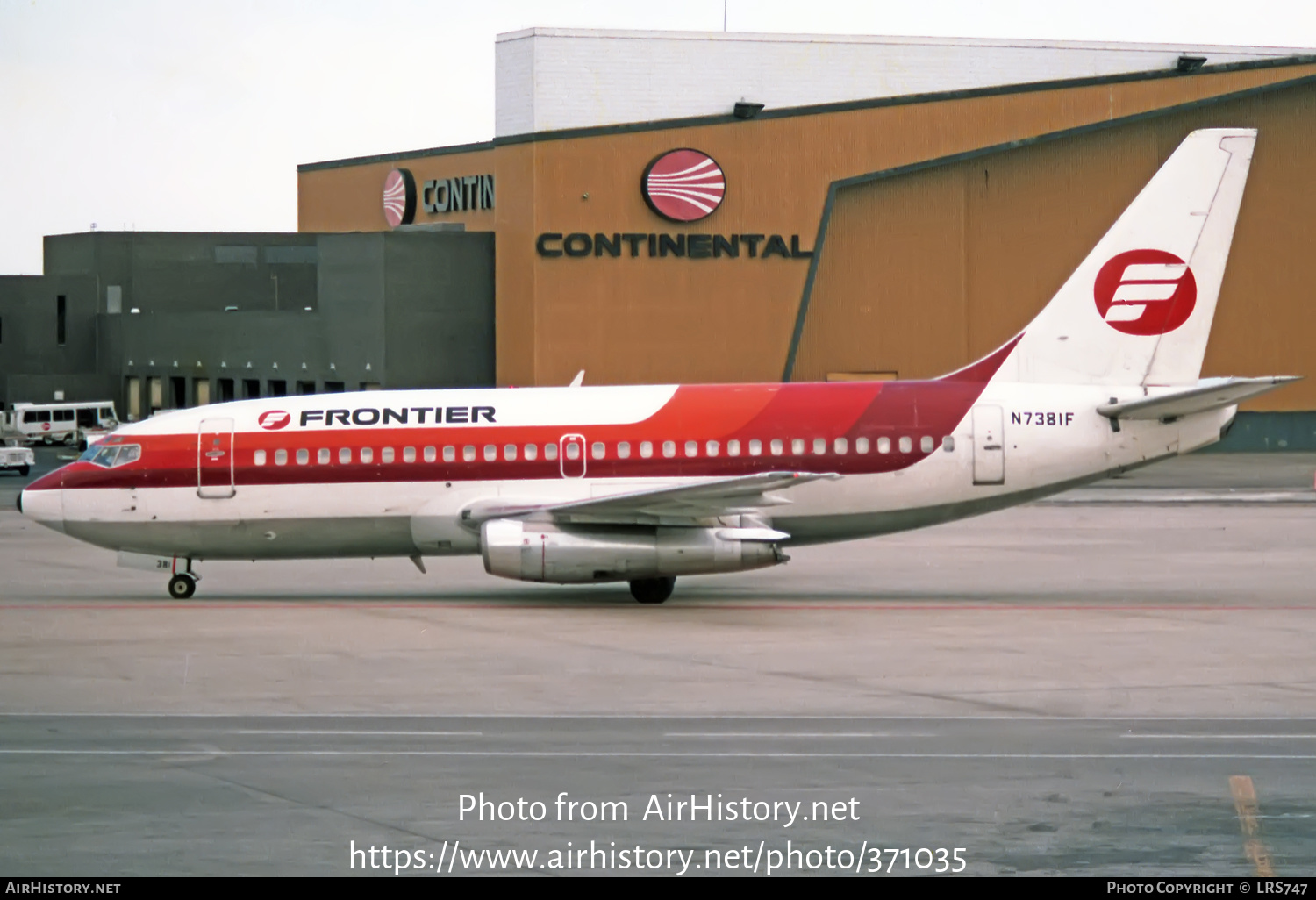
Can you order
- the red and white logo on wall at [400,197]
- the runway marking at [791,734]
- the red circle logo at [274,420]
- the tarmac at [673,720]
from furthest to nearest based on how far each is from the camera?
the red and white logo on wall at [400,197]
the red circle logo at [274,420]
the runway marking at [791,734]
the tarmac at [673,720]

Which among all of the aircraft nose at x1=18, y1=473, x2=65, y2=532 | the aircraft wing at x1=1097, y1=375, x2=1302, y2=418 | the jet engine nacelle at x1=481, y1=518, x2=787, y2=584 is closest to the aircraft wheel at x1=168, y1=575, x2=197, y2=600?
→ the aircraft nose at x1=18, y1=473, x2=65, y2=532

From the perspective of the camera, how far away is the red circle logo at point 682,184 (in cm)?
6862

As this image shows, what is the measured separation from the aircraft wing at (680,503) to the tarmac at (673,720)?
1.55 m

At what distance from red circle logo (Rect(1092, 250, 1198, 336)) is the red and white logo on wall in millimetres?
62526

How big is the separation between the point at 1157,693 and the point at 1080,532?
22.0 metres

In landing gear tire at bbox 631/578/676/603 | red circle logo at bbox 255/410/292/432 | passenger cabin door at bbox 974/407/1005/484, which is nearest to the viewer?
landing gear tire at bbox 631/578/676/603

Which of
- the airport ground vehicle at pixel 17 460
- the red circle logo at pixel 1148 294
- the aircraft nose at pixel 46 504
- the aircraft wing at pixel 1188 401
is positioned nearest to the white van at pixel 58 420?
the airport ground vehicle at pixel 17 460

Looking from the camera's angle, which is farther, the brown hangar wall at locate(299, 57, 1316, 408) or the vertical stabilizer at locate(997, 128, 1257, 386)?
the brown hangar wall at locate(299, 57, 1316, 408)

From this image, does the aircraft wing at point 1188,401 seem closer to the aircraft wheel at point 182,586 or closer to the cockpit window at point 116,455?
the aircraft wheel at point 182,586

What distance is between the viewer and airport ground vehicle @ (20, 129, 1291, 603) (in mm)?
29312

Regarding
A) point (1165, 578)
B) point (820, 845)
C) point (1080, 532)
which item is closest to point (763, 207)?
point (1080, 532)

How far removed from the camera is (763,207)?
69625mm

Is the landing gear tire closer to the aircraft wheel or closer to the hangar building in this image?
the aircraft wheel

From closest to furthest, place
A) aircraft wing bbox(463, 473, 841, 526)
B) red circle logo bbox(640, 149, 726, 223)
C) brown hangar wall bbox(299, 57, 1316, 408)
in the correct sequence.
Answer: aircraft wing bbox(463, 473, 841, 526) < red circle logo bbox(640, 149, 726, 223) < brown hangar wall bbox(299, 57, 1316, 408)
